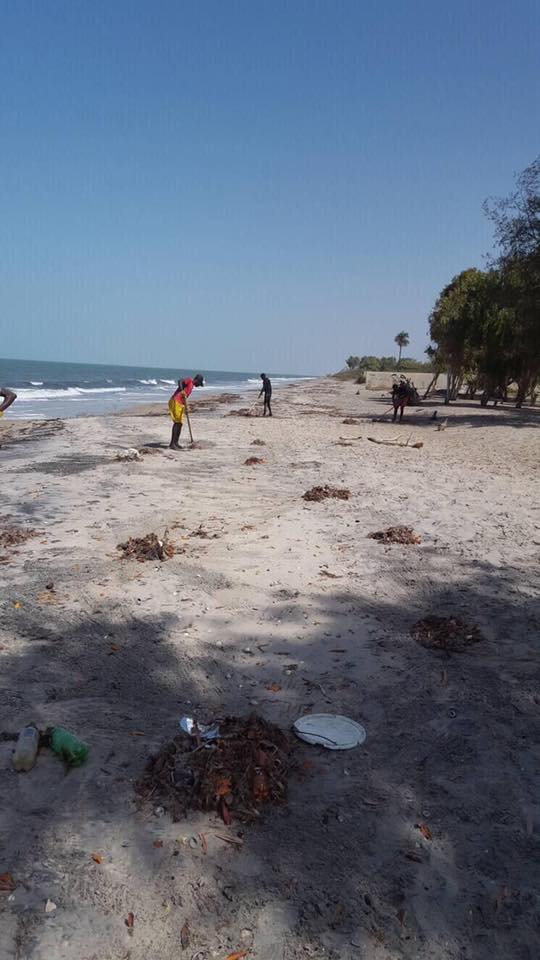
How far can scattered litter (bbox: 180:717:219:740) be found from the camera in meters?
3.37

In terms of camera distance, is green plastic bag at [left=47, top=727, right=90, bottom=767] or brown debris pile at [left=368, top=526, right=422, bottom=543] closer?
green plastic bag at [left=47, top=727, right=90, bottom=767]

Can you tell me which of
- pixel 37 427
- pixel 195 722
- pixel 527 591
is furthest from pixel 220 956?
pixel 37 427

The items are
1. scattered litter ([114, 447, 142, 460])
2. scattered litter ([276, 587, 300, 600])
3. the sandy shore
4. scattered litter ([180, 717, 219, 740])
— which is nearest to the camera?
the sandy shore

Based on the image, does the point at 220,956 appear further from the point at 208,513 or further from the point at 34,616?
the point at 208,513

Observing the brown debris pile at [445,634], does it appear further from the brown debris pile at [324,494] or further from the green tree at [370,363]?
the green tree at [370,363]

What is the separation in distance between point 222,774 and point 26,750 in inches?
40.9

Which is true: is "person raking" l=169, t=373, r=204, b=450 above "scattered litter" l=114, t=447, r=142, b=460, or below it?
above

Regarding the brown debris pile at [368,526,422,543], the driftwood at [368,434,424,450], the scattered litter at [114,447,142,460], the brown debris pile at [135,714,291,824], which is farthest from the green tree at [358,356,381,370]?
the brown debris pile at [135,714,291,824]

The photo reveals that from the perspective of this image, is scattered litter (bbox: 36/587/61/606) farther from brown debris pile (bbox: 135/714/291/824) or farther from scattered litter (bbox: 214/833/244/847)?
scattered litter (bbox: 214/833/244/847)

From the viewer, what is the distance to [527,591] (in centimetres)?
569

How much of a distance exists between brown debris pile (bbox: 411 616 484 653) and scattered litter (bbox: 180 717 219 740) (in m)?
1.93

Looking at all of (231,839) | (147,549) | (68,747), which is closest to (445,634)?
(231,839)

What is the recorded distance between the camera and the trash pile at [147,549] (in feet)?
21.0

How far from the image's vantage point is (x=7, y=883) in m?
2.42
